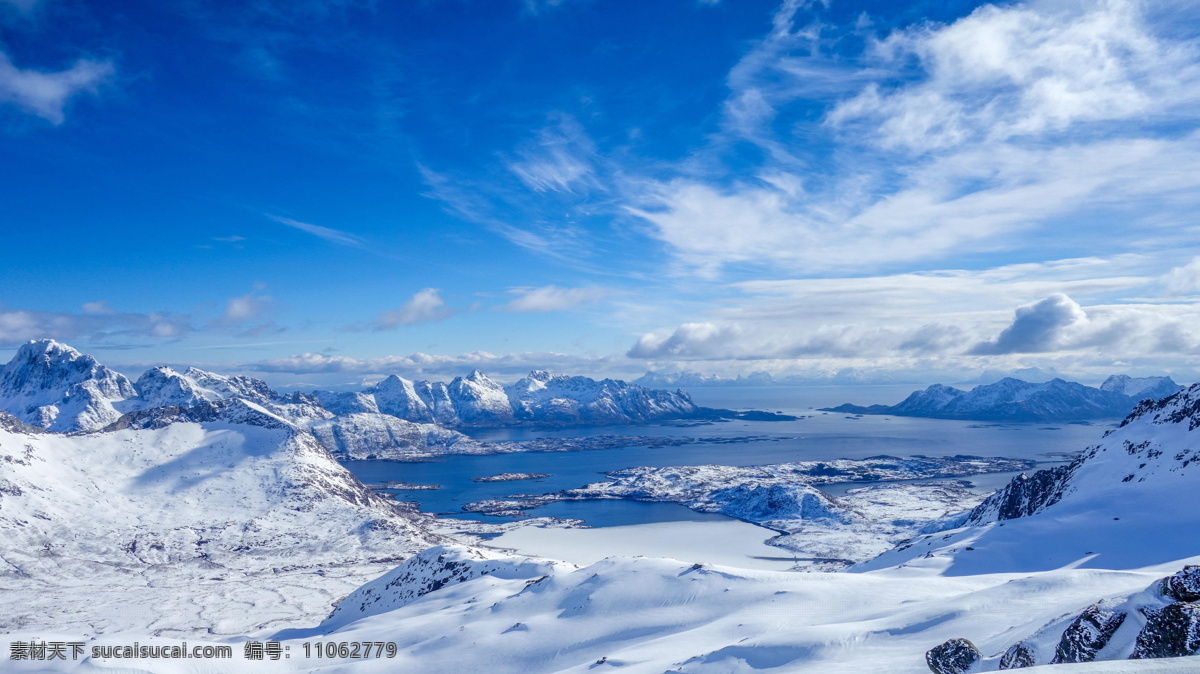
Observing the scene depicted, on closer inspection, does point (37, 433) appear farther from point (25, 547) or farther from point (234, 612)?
point (234, 612)

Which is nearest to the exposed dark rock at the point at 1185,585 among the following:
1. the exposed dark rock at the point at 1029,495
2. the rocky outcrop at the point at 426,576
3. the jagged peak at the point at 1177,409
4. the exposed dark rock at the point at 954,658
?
the exposed dark rock at the point at 954,658

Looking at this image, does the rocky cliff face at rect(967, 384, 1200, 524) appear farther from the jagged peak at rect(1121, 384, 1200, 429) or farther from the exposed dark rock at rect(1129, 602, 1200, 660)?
the exposed dark rock at rect(1129, 602, 1200, 660)

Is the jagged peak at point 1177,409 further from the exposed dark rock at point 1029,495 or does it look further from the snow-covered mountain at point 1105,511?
the exposed dark rock at point 1029,495

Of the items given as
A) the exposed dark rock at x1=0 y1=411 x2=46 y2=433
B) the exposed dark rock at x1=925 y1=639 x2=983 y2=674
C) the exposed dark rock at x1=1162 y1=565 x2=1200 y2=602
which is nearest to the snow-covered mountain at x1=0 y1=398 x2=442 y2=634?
the exposed dark rock at x1=0 y1=411 x2=46 y2=433

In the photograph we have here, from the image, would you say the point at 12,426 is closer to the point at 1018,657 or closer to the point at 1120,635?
the point at 1018,657

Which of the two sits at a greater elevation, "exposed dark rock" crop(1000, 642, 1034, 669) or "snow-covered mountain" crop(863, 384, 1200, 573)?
"exposed dark rock" crop(1000, 642, 1034, 669)

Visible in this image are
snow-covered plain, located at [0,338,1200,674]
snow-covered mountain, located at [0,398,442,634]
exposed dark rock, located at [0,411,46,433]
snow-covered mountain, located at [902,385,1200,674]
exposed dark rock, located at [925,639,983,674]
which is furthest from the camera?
exposed dark rock, located at [0,411,46,433]

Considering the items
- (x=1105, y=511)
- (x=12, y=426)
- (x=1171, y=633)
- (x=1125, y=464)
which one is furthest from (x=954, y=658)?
(x=12, y=426)
